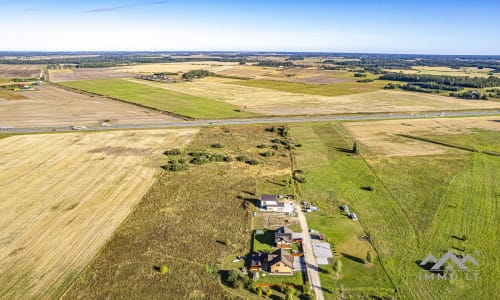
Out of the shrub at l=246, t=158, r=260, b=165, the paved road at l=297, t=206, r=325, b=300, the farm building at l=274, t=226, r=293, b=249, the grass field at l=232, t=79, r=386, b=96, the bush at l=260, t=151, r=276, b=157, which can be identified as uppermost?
the grass field at l=232, t=79, r=386, b=96

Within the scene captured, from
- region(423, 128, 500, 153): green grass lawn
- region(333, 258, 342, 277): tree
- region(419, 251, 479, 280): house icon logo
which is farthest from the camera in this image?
region(423, 128, 500, 153): green grass lawn

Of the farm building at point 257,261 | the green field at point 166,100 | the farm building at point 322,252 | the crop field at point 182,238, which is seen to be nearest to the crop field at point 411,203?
the farm building at point 322,252

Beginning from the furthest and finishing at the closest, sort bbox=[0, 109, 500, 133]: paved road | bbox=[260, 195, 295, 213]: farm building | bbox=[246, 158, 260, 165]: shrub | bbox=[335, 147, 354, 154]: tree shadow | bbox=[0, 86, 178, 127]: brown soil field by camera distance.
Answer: bbox=[0, 86, 178, 127]: brown soil field → bbox=[0, 109, 500, 133]: paved road → bbox=[335, 147, 354, 154]: tree shadow → bbox=[246, 158, 260, 165]: shrub → bbox=[260, 195, 295, 213]: farm building

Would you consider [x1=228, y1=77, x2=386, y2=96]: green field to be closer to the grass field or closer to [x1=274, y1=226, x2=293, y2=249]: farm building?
the grass field

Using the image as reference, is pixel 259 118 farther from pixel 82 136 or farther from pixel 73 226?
pixel 73 226

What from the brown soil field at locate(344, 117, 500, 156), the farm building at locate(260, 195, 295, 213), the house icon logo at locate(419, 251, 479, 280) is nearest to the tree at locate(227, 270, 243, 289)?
the farm building at locate(260, 195, 295, 213)

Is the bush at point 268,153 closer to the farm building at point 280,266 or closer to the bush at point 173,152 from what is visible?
the bush at point 173,152

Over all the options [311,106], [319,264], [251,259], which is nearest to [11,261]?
[251,259]
